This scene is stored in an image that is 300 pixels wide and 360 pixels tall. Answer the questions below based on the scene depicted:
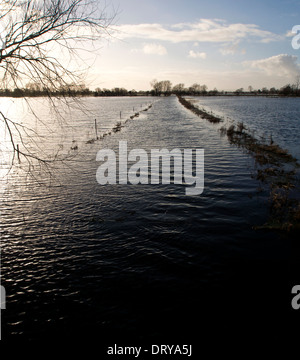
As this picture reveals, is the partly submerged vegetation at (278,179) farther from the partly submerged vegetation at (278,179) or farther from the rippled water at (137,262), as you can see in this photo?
the rippled water at (137,262)

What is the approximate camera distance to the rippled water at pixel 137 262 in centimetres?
516

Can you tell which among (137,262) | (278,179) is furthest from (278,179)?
(137,262)

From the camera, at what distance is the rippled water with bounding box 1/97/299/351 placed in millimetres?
5160

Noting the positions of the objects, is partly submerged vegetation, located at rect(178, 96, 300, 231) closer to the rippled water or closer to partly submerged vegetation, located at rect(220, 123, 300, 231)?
partly submerged vegetation, located at rect(220, 123, 300, 231)

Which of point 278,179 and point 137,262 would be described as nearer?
point 137,262

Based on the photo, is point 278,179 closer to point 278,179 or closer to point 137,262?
point 278,179

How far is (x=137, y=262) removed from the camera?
6926 mm

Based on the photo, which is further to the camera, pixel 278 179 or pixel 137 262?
pixel 278 179

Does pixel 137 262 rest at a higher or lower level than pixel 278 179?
lower

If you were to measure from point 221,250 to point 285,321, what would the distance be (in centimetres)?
256

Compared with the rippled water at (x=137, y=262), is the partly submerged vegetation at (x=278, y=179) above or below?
above

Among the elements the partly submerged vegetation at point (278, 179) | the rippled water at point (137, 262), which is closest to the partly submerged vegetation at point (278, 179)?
the partly submerged vegetation at point (278, 179)
